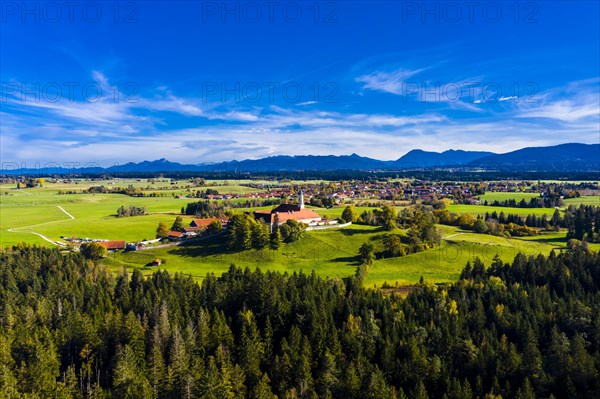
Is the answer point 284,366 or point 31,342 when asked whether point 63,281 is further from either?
point 284,366

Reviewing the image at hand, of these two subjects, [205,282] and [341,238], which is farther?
[341,238]

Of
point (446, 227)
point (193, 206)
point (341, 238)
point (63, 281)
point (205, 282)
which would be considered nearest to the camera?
point (205, 282)

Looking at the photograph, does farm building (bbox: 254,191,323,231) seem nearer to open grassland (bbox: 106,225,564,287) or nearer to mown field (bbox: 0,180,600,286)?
open grassland (bbox: 106,225,564,287)

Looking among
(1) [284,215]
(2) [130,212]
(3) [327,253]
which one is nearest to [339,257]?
(3) [327,253]

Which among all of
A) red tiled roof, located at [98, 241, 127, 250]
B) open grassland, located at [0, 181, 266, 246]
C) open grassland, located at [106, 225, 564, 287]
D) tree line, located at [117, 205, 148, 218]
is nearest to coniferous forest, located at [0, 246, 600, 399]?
open grassland, located at [106, 225, 564, 287]

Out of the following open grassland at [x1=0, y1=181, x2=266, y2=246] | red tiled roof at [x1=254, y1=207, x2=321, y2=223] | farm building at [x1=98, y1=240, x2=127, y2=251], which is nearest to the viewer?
farm building at [x1=98, y1=240, x2=127, y2=251]

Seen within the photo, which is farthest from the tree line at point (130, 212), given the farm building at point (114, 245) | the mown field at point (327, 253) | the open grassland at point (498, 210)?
the open grassland at point (498, 210)

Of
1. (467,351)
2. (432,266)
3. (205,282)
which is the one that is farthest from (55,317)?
(432,266)

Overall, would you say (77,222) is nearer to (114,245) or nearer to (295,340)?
(114,245)

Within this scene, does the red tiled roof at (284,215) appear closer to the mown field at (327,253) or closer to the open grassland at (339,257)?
the open grassland at (339,257)
